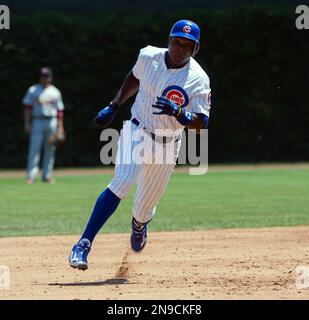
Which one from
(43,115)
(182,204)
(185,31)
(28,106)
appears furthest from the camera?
(43,115)

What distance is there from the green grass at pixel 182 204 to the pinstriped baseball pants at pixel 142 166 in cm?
319

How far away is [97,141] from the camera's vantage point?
22.1 metres

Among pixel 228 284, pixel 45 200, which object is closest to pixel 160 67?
pixel 228 284

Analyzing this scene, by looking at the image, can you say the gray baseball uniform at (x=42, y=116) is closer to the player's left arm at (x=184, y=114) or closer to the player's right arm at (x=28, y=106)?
the player's right arm at (x=28, y=106)

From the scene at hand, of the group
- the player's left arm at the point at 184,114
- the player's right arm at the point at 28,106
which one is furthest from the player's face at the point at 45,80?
the player's left arm at the point at 184,114

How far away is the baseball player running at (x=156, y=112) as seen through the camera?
7.11 metres

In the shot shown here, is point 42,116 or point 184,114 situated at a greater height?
point 42,116

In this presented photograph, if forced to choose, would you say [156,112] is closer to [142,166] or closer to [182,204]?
[142,166]

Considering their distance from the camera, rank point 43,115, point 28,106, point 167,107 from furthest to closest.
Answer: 1. point 43,115
2. point 28,106
3. point 167,107

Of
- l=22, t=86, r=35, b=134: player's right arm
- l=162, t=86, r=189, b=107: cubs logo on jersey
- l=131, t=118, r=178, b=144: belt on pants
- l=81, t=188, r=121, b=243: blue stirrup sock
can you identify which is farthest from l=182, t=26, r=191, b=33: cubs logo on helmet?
l=22, t=86, r=35, b=134: player's right arm

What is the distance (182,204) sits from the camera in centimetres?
1364

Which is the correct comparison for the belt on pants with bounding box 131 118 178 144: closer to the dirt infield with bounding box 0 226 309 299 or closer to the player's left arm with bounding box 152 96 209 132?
the player's left arm with bounding box 152 96 209 132

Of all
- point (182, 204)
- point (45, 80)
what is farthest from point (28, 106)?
point (182, 204)

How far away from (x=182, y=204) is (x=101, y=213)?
21.2 feet
